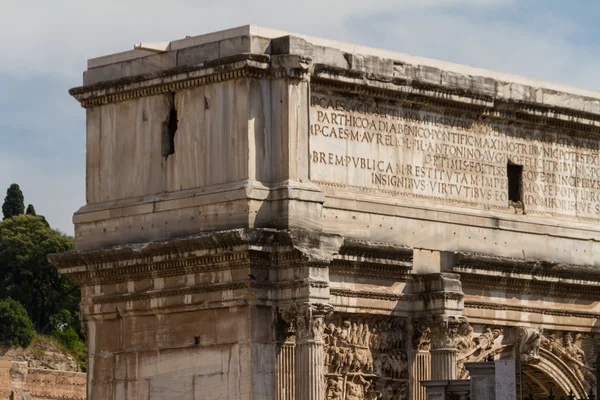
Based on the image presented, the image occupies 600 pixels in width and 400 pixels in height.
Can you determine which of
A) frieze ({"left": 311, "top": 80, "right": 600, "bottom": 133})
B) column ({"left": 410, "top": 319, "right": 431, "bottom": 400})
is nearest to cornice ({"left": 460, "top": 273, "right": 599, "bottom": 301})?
column ({"left": 410, "top": 319, "right": 431, "bottom": 400})

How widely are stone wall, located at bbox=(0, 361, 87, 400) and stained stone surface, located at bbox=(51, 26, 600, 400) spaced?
146 ft

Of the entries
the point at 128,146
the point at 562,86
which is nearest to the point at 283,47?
the point at 128,146

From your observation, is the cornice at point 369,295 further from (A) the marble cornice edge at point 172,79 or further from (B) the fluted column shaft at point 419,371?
(A) the marble cornice edge at point 172,79

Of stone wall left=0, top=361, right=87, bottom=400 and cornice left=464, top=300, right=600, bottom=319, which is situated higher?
stone wall left=0, top=361, right=87, bottom=400

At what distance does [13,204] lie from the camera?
8650 cm

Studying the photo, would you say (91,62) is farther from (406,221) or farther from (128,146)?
(406,221)

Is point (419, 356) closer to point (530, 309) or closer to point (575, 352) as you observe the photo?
point (530, 309)

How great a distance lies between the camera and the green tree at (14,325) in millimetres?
78000

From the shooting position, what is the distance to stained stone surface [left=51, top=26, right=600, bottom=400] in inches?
1101

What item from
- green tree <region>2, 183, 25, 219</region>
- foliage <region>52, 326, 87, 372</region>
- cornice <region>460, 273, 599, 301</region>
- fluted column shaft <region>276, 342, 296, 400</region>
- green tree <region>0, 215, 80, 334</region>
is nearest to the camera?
fluted column shaft <region>276, 342, 296, 400</region>

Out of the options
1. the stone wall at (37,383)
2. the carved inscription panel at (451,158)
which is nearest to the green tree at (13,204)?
the stone wall at (37,383)

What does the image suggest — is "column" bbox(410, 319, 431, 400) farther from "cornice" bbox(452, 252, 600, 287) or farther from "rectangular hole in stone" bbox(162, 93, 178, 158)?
"rectangular hole in stone" bbox(162, 93, 178, 158)

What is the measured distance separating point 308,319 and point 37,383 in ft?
160

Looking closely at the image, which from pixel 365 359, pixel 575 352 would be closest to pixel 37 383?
pixel 575 352
